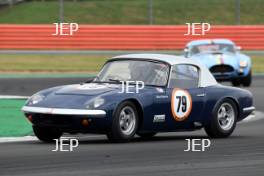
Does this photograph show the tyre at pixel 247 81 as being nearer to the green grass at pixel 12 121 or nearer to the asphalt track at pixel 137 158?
the green grass at pixel 12 121

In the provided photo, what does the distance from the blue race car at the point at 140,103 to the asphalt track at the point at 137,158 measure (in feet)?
0.80

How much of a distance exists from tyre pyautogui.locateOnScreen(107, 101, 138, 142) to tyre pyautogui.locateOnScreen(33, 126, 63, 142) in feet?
2.62

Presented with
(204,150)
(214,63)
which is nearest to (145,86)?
(204,150)

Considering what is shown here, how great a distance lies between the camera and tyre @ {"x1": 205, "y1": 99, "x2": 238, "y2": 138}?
499 inches

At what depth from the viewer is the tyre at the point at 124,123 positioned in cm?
1127

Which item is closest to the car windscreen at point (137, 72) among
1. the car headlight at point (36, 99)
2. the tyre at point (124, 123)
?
the tyre at point (124, 123)

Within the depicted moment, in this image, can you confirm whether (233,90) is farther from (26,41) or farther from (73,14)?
(73,14)

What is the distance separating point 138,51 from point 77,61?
2.58 m

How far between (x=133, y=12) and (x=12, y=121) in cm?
2233

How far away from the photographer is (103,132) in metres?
11.3

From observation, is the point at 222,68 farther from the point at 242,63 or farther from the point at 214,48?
the point at 214,48

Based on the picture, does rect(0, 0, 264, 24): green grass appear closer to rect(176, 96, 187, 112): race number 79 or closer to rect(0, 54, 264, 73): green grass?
rect(0, 54, 264, 73): green grass

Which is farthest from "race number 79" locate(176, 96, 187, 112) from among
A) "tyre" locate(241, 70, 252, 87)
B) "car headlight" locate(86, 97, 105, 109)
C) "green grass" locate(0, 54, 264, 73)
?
"green grass" locate(0, 54, 264, 73)

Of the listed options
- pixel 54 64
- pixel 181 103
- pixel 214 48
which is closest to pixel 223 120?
pixel 181 103
